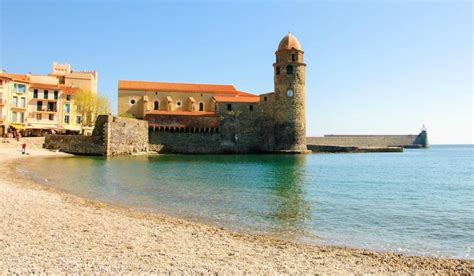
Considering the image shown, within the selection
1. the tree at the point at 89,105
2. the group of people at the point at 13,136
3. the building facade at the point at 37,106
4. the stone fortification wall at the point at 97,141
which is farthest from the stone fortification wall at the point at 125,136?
the tree at the point at 89,105

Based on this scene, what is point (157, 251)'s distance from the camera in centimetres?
598

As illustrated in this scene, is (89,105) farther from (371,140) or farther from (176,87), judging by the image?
(371,140)

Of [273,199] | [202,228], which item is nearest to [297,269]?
[202,228]

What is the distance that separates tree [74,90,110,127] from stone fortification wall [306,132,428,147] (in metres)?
35.0

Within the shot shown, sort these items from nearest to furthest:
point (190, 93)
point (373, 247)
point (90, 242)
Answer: point (90, 242)
point (373, 247)
point (190, 93)

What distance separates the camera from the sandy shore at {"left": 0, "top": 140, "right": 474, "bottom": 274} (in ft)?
16.9

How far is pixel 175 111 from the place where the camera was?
47656 millimetres

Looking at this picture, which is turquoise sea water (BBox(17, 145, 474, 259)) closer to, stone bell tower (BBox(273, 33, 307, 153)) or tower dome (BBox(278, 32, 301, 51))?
stone bell tower (BBox(273, 33, 307, 153))

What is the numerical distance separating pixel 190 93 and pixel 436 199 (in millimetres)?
39609

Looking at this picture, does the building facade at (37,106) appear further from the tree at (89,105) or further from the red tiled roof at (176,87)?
the red tiled roof at (176,87)

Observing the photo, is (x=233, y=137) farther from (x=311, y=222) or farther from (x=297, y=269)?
(x=297, y=269)

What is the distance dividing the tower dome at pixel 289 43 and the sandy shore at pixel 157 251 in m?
39.1

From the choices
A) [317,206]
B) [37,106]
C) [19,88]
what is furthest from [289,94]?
[317,206]

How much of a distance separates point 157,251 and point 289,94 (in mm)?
40471
